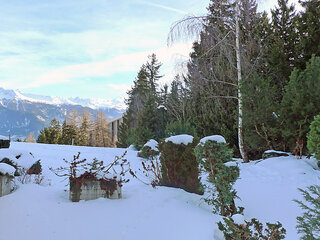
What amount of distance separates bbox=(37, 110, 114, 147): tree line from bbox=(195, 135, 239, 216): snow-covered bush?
26.9 metres

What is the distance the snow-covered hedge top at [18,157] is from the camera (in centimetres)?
453

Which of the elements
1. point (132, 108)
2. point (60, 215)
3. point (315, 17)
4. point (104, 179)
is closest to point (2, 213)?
point (60, 215)

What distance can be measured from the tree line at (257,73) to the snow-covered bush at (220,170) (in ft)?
14.0

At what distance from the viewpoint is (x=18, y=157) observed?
503 centimetres

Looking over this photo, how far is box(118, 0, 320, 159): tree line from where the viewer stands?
22.0 feet

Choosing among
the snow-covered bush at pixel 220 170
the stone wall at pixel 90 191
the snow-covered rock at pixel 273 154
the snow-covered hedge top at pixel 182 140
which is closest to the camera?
the snow-covered bush at pixel 220 170

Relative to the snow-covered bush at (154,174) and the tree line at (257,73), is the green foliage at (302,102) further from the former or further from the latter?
the snow-covered bush at (154,174)

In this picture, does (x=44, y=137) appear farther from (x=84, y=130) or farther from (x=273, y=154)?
(x=273, y=154)

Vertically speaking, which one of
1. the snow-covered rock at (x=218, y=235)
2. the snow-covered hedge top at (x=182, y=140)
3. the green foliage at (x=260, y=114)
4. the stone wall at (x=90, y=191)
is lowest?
the snow-covered rock at (x=218, y=235)

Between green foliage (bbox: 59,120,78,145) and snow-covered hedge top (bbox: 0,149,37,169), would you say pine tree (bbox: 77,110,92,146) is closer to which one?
green foliage (bbox: 59,120,78,145)

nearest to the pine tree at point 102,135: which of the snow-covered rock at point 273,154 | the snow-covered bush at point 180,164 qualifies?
the snow-covered rock at point 273,154

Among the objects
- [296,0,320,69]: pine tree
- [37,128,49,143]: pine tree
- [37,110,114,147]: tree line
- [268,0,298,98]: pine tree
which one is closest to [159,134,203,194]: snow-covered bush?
[268,0,298,98]: pine tree

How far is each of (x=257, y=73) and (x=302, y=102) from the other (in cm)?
329

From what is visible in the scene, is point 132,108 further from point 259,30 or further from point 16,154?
point 16,154
